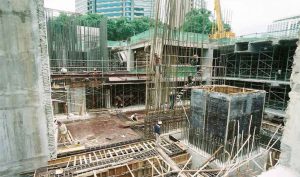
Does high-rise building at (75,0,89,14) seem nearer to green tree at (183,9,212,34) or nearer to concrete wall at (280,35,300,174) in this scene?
green tree at (183,9,212,34)

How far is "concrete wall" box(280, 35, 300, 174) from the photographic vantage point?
207 centimetres

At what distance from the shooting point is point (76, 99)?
606 inches

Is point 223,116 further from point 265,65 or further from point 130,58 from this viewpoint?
point 130,58

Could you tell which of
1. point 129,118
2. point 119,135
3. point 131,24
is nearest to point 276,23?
point 129,118

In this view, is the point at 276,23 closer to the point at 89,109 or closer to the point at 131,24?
the point at 89,109

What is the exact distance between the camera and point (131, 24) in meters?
41.5

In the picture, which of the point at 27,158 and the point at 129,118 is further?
the point at 129,118

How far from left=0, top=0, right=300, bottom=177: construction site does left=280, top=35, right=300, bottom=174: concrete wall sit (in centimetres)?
1

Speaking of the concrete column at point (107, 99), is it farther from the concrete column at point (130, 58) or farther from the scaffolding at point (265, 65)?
the scaffolding at point (265, 65)

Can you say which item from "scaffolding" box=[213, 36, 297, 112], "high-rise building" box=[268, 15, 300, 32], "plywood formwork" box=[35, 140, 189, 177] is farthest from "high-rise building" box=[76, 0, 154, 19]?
"plywood formwork" box=[35, 140, 189, 177]

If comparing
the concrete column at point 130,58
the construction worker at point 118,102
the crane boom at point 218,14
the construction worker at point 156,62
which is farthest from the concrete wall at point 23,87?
the crane boom at point 218,14

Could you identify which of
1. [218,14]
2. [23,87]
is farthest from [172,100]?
[218,14]

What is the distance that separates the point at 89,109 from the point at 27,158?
915 centimetres

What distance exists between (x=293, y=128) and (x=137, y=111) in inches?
601
